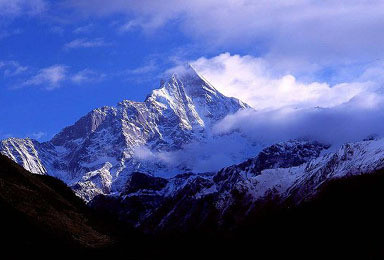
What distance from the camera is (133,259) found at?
9038 centimetres

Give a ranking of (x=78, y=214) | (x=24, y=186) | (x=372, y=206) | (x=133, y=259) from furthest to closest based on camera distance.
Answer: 1. (x=372, y=206)
2. (x=78, y=214)
3. (x=24, y=186)
4. (x=133, y=259)

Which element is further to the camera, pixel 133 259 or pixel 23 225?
pixel 133 259

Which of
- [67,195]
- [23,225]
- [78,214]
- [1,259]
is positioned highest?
[67,195]

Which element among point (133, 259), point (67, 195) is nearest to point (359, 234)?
point (67, 195)

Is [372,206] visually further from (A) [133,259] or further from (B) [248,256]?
(A) [133,259]

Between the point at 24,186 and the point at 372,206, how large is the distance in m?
129

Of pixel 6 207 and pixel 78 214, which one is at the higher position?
pixel 78 214

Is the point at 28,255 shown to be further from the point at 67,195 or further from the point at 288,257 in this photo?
the point at 288,257

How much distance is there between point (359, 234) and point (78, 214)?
8569cm

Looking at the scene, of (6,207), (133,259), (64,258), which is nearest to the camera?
(64,258)

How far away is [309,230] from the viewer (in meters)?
197

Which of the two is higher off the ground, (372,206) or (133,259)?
(372,206)

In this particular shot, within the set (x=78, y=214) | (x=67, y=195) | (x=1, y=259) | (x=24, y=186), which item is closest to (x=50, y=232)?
(x=1, y=259)

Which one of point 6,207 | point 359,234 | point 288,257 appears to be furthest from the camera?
point 359,234
